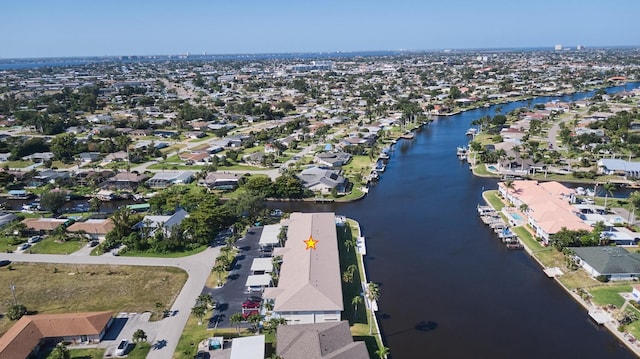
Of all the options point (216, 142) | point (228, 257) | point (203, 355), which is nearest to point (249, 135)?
point (216, 142)

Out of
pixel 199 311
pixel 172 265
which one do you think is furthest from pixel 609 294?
pixel 172 265

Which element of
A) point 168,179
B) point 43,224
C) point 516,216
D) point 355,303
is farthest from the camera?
point 168,179

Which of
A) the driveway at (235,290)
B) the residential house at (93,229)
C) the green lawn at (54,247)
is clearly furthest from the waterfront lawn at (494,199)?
the green lawn at (54,247)

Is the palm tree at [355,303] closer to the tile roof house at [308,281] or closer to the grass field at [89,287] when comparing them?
the tile roof house at [308,281]

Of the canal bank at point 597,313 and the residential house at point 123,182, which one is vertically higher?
the residential house at point 123,182

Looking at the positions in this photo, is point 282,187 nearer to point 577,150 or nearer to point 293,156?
point 293,156

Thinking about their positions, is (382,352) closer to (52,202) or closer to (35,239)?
(35,239)
